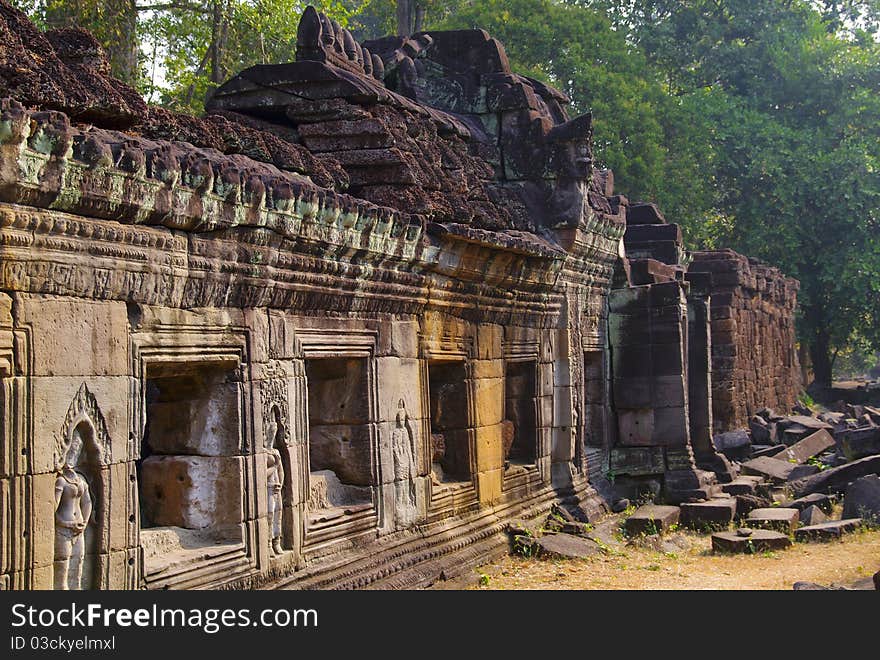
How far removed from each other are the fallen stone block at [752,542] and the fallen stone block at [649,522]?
0.82 metres

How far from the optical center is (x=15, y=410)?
498 cm

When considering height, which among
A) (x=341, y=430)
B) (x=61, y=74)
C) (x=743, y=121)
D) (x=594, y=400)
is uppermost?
(x=743, y=121)

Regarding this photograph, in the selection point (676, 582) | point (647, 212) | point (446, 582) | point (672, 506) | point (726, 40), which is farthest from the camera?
point (726, 40)

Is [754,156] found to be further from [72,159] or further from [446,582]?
[72,159]

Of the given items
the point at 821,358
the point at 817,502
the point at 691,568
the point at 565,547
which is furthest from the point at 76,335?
the point at 821,358

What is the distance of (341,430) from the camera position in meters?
8.12

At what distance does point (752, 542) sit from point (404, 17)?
46.9 feet

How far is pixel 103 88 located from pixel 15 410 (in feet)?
6.07

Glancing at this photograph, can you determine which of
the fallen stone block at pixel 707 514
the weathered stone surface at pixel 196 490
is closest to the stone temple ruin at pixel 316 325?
the weathered stone surface at pixel 196 490

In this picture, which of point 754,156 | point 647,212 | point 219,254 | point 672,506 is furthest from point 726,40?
point 219,254

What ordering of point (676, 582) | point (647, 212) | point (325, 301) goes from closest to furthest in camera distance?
point (325, 301)
point (676, 582)
point (647, 212)

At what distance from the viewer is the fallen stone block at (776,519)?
37.5 ft

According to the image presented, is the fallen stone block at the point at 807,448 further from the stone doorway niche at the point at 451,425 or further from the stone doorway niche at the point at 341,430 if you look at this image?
the stone doorway niche at the point at 341,430

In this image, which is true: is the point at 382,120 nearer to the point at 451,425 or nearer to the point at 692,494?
the point at 451,425
